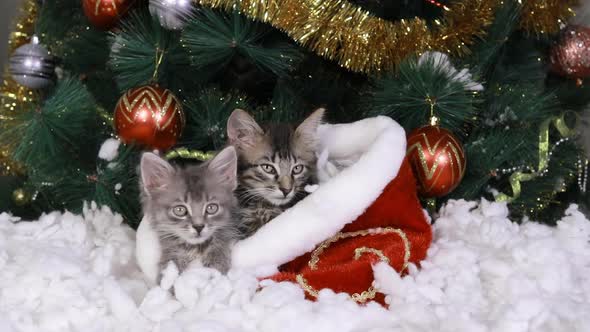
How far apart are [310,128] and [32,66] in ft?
2.15

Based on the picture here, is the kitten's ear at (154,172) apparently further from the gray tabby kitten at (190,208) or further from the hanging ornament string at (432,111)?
the hanging ornament string at (432,111)

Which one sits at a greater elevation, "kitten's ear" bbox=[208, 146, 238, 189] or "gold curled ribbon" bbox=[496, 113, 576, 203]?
"kitten's ear" bbox=[208, 146, 238, 189]

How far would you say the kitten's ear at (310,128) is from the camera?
89 centimetres

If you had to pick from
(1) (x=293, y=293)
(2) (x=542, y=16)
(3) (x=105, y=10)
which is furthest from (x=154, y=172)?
(2) (x=542, y=16)

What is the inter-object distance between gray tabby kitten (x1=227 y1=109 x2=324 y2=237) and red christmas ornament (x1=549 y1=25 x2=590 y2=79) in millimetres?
679

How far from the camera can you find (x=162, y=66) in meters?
1.02

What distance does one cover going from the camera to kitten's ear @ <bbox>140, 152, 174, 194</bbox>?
0.81 meters

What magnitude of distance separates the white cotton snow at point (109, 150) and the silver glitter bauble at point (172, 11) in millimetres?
227

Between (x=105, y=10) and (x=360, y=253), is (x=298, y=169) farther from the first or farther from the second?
(x=105, y=10)

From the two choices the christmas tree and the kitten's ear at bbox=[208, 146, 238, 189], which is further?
the christmas tree

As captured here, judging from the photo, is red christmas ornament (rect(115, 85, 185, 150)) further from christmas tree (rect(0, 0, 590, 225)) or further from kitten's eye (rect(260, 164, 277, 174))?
kitten's eye (rect(260, 164, 277, 174))

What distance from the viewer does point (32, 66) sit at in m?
1.17

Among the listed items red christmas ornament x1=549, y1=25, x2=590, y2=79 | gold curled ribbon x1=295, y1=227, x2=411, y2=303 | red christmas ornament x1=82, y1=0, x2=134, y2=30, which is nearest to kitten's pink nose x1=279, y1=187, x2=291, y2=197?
gold curled ribbon x1=295, y1=227, x2=411, y2=303

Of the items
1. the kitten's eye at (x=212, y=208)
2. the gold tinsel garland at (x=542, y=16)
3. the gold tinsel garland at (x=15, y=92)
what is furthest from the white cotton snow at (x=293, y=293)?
the gold tinsel garland at (x=542, y=16)
